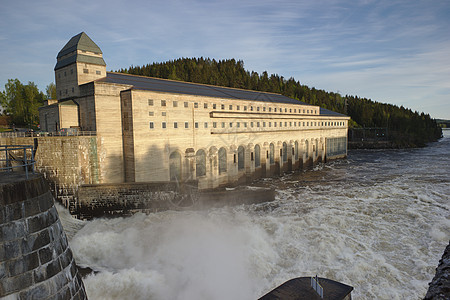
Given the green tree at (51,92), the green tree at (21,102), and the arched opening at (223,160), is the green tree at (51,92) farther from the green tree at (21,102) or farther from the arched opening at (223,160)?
the arched opening at (223,160)

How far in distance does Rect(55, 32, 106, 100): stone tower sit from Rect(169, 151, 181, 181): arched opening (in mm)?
11993

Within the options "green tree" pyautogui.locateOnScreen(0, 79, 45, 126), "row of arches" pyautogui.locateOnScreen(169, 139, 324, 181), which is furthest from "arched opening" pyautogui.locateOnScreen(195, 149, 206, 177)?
"green tree" pyautogui.locateOnScreen(0, 79, 45, 126)

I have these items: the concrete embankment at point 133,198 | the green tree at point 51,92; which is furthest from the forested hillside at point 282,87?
the concrete embankment at point 133,198

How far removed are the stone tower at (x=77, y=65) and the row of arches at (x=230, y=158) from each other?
12.4m

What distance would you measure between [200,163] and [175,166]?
4.23 m

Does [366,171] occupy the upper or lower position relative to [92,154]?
lower

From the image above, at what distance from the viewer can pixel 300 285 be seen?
33.1 feet

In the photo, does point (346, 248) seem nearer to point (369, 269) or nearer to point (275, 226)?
point (369, 269)

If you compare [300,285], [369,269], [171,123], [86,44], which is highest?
→ [86,44]

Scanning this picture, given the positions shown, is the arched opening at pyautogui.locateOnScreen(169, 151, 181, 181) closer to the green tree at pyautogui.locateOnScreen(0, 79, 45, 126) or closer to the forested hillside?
the green tree at pyautogui.locateOnScreen(0, 79, 45, 126)

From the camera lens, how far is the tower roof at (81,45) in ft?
94.4

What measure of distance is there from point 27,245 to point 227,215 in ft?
66.4

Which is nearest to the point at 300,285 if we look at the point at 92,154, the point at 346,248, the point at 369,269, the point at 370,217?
the point at 369,269

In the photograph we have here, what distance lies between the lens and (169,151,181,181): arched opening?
31609mm
